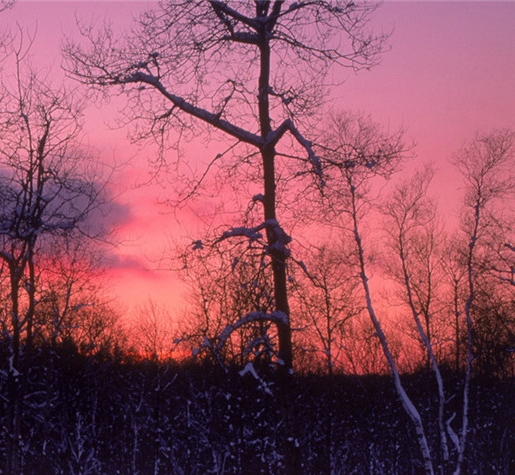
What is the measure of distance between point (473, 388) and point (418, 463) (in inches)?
413

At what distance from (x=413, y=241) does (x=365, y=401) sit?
2187 centimetres

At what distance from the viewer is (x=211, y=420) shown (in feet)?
112

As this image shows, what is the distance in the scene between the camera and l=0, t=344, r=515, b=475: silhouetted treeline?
3334cm

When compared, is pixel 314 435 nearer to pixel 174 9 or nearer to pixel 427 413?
pixel 427 413

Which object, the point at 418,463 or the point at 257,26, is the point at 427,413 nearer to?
the point at 418,463

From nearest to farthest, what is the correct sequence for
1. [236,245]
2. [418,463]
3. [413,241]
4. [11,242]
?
[236,245] < [11,242] < [413,241] < [418,463]

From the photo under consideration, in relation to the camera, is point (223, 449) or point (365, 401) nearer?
point (223, 449)

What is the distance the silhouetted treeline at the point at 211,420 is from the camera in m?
33.3

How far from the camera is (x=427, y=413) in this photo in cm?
4469

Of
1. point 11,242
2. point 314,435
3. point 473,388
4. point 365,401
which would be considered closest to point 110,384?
point 314,435

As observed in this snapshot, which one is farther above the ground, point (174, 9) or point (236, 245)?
point (174, 9)

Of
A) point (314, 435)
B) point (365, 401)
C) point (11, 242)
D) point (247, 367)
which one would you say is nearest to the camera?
point (247, 367)

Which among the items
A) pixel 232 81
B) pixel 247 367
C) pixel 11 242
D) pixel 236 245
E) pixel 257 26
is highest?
pixel 257 26

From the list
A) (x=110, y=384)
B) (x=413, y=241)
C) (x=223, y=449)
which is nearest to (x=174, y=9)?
(x=413, y=241)
